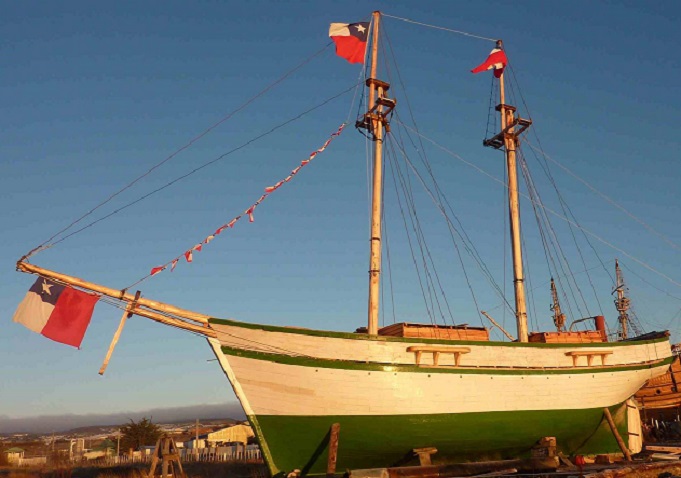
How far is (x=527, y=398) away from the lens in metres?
21.0

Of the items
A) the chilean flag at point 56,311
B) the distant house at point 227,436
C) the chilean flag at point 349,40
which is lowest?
the distant house at point 227,436

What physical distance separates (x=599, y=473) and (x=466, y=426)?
15.9 ft

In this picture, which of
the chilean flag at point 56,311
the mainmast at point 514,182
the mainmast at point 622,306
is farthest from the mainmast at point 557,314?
the chilean flag at point 56,311

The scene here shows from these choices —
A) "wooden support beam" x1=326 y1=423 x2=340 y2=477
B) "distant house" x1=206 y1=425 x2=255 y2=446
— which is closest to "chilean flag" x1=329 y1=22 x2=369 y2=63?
"wooden support beam" x1=326 y1=423 x2=340 y2=477

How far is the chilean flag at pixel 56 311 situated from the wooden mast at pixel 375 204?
991 cm

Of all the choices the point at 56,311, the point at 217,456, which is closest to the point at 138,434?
the point at 217,456

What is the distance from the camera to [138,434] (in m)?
48.2

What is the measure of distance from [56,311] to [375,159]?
1337 centimetres

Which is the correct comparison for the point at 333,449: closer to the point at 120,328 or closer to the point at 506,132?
the point at 120,328

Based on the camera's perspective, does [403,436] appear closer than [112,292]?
No

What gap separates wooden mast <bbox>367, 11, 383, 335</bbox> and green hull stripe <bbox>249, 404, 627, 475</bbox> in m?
3.86

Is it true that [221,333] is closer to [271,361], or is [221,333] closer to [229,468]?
[271,361]

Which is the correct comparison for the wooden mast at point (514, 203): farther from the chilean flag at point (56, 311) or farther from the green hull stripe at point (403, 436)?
the chilean flag at point (56, 311)

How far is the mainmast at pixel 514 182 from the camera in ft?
89.1
